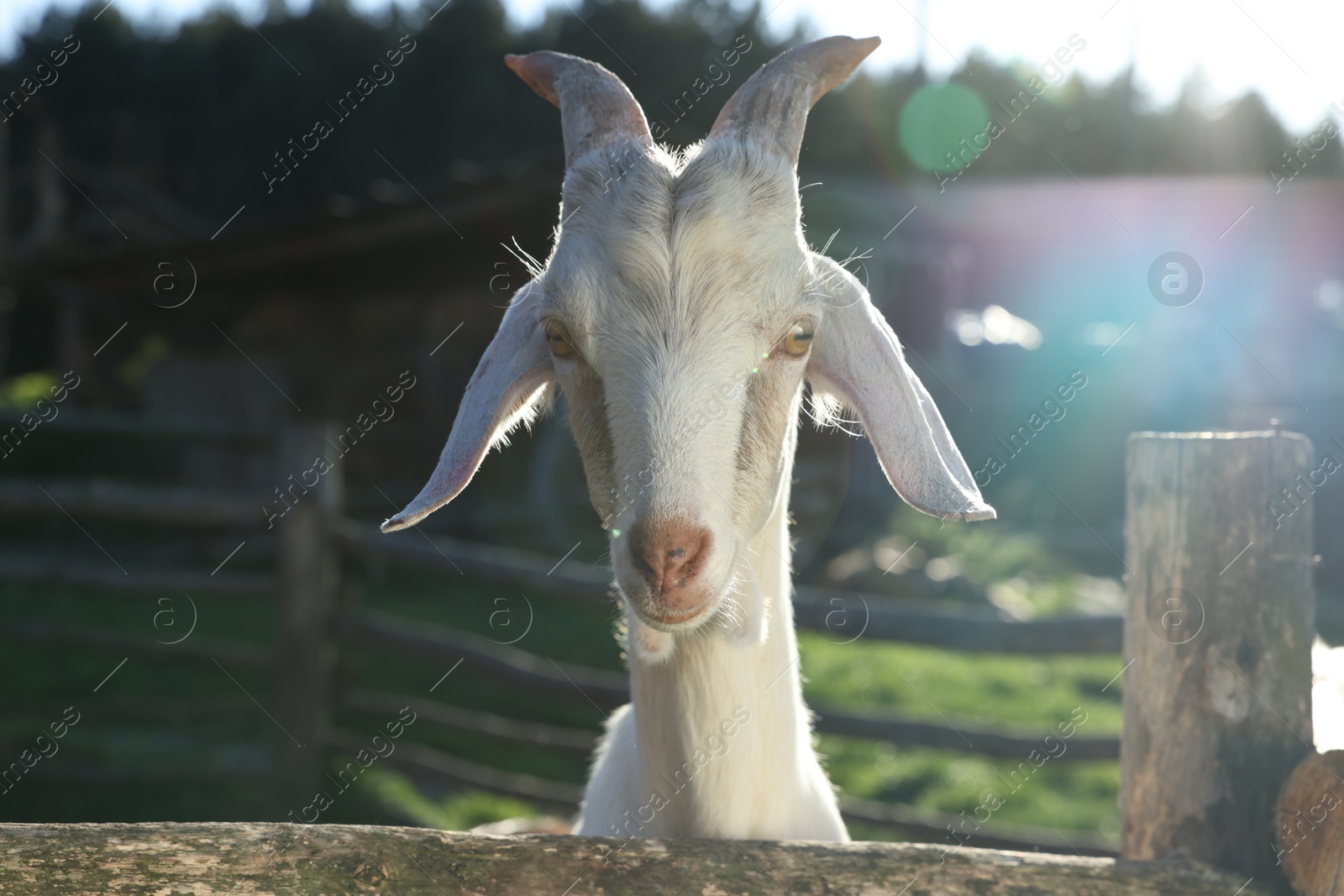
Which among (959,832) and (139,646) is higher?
(139,646)

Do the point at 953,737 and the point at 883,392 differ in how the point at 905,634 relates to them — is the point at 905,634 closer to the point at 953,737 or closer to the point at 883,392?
the point at 953,737

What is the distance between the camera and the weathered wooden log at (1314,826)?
5.29 ft

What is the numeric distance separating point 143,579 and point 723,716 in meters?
3.70

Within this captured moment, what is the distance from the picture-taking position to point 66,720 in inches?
189

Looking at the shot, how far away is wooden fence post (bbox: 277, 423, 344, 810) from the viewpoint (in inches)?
174

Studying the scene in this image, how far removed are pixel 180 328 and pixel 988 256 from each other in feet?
35.7

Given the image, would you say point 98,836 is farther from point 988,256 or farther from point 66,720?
point 988,256

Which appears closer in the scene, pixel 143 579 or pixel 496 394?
pixel 496 394

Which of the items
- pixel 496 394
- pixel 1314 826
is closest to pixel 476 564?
pixel 496 394

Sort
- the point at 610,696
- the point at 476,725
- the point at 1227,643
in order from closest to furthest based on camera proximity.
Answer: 1. the point at 1227,643
2. the point at 610,696
3. the point at 476,725

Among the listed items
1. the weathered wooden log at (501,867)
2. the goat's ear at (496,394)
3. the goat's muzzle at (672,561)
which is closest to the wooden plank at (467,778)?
the goat's ear at (496,394)

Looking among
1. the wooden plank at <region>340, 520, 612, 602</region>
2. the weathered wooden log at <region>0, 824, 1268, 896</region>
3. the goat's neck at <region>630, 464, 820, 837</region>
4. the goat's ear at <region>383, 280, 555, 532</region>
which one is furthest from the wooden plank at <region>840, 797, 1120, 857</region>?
the goat's ear at <region>383, 280, 555, 532</region>

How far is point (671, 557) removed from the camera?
152cm

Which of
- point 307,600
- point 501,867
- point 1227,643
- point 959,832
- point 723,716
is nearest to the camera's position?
point 501,867
